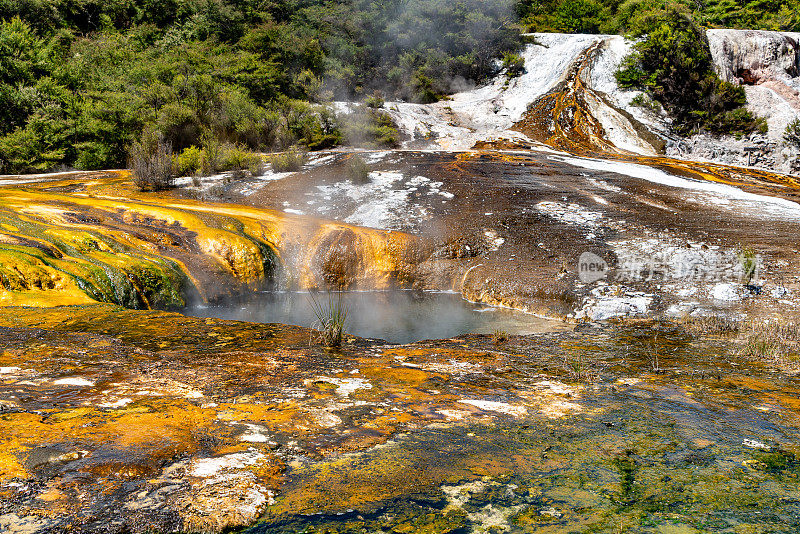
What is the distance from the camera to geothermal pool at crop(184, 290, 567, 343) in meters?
7.45

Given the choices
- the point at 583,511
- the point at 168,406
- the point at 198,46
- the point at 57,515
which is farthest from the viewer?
the point at 198,46

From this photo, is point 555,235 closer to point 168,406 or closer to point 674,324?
point 674,324

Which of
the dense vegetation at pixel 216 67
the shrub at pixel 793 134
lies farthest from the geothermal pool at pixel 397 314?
the shrub at pixel 793 134

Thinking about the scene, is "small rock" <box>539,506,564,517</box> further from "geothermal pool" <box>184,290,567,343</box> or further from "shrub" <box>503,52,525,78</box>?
"shrub" <box>503,52,525,78</box>

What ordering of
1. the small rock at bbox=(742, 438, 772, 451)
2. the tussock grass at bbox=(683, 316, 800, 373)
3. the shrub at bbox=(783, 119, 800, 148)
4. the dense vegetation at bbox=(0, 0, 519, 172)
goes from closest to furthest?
the small rock at bbox=(742, 438, 772, 451) → the tussock grass at bbox=(683, 316, 800, 373) → the dense vegetation at bbox=(0, 0, 519, 172) → the shrub at bbox=(783, 119, 800, 148)

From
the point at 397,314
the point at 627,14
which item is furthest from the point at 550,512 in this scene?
the point at 627,14

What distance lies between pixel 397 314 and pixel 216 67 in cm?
1438

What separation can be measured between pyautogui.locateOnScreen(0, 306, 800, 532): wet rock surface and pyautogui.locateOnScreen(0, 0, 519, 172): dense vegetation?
11.4 m

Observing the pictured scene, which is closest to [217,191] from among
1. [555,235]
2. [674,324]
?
[555,235]

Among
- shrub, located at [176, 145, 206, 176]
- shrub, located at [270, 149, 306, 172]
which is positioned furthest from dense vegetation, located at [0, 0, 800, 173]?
shrub, located at [270, 149, 306, 172]

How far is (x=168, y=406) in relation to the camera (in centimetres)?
342

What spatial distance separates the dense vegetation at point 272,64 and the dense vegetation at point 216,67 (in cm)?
5

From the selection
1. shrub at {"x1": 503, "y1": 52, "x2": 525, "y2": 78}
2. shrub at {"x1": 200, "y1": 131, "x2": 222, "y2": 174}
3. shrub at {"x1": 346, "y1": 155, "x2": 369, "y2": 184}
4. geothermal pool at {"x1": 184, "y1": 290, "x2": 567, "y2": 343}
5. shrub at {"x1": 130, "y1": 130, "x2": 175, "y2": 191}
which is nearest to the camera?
geothermal pool at {"x1": 184, "y1": 290, "x2": 567, "y2": 343}

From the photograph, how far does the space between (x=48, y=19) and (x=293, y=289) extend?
2127cm
